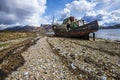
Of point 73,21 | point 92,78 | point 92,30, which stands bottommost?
point 92,78

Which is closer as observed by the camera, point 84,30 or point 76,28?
point 84,30

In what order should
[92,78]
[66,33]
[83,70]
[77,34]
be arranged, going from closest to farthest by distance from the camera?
[92,78]
[83,70]
[77,34]
[66,33]

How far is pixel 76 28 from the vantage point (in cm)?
3784

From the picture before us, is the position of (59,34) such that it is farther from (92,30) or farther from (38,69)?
(38,69)

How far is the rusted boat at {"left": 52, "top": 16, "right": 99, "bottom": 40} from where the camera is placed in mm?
35250

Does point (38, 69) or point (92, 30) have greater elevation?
point (92, 30)

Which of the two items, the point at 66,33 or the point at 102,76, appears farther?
the point at 66,33

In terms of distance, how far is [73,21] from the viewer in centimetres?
4603

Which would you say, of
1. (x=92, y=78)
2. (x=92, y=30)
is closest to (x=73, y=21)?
(x=92, y=30)

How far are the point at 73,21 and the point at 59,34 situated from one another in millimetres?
6898

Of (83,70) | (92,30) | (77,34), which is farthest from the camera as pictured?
(77,34)

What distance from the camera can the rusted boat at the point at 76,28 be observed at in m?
35.2

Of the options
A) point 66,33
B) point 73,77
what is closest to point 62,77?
point 73,77

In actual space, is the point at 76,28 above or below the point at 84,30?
above
